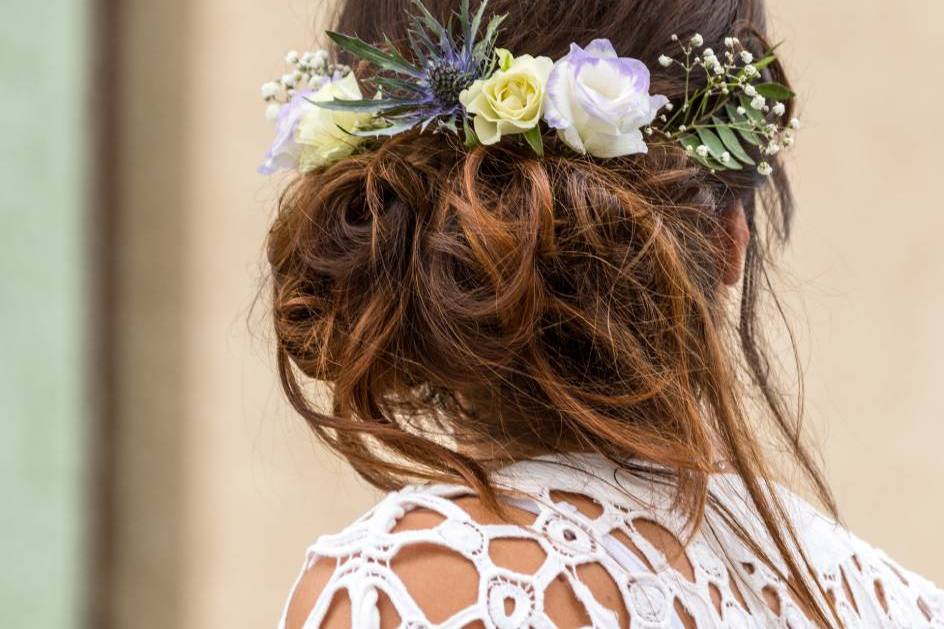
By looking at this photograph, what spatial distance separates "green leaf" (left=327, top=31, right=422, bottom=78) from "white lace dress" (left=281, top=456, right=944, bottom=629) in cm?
32

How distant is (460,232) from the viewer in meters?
0.83

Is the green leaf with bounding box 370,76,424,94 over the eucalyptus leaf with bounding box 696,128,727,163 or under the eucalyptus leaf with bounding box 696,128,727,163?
over

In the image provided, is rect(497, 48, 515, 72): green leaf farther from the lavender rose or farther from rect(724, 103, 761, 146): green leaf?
rect(724, 103, 761, 146): green leaf

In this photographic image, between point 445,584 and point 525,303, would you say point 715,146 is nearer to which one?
point 525,303

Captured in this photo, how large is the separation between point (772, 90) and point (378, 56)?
34cm

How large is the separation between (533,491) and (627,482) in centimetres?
9

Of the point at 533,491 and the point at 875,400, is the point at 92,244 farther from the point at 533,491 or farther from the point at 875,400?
the point at 533,491

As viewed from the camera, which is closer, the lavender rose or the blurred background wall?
the lavender rose

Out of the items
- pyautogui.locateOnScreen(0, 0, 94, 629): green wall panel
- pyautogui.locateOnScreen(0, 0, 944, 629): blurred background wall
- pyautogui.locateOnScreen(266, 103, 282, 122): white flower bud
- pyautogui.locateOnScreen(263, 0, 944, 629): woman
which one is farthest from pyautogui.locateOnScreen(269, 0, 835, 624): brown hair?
pyautogui.locateOnScreen(0, 0, 94, 629): green wall panel

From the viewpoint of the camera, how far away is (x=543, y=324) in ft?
2.79

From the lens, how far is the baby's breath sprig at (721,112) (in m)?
0.91

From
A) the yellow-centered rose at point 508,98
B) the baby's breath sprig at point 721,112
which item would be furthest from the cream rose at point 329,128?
the baby's breath sprig at point 721,112

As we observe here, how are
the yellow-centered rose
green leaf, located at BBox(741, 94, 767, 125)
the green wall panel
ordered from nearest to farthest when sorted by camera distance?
the yellow-centered rose → green leaf, located at BBox(741, 94, 767, 125) → the green wall panel

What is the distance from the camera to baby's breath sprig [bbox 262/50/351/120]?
1002 millimetres
